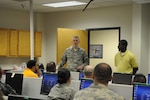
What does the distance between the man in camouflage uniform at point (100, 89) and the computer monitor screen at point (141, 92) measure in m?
0.61

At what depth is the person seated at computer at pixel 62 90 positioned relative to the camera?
129 inches

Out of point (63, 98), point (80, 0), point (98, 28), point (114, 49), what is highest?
point (80, 0)

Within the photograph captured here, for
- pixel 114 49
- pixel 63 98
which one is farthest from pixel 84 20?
pixel 63 98

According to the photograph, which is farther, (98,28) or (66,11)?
(66,11)

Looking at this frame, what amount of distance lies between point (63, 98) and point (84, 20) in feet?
17.3

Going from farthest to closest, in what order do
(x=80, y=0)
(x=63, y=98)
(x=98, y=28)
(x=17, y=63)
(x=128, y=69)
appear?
(x=17, y=63) < (x=98, y=28) < (x=80, y=0) < (x=128, y=69) < (x=63, y=98)

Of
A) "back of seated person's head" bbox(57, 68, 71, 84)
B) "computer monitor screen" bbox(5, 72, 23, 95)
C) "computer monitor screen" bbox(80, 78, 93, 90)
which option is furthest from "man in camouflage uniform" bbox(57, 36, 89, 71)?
"back of seated person's head" bbox(57, 68, 71, 84)

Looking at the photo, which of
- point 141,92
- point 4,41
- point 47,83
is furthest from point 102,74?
point 4,41

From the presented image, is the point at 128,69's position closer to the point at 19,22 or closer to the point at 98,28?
the point at 98,28

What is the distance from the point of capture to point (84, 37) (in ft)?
27.1

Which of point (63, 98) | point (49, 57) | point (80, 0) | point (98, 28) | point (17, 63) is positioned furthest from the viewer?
point (49, 57)

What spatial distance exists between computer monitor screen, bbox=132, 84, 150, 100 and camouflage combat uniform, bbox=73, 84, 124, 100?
0.61 meters

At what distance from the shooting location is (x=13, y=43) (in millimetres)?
7984

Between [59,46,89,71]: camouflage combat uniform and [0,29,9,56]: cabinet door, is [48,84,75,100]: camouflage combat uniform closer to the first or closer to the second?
[59,46,89,71]: camouflage combat uniform
